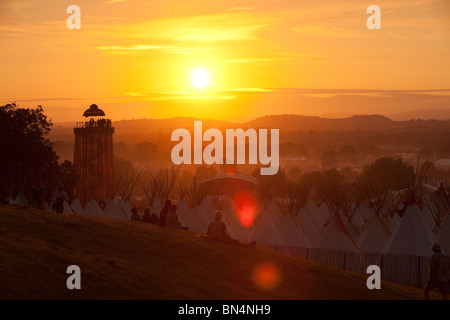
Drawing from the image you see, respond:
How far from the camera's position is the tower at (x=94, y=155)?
66000mm

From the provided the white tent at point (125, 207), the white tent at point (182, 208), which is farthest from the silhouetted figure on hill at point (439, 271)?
the white tent at point (125, 207)

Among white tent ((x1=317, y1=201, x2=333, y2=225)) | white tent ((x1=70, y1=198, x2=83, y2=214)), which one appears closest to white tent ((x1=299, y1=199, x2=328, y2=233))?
white tent ((x1=317, y1=201, x2=333, y2=225))

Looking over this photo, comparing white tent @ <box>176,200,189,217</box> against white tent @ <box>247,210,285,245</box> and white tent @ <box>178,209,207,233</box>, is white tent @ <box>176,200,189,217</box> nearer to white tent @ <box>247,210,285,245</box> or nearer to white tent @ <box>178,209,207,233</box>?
white tent @ <box>178,209,207,233</box>

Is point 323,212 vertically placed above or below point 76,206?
below

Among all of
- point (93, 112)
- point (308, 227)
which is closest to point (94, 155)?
→ point (93, 112)

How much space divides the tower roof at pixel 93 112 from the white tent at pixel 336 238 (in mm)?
39607

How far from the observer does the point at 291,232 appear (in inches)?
1242

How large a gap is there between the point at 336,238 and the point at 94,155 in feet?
135

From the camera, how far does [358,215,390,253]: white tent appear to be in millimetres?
29656

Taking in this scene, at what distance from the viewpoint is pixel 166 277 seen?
1584cm

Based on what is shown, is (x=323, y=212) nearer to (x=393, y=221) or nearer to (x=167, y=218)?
(x=393, y=221)

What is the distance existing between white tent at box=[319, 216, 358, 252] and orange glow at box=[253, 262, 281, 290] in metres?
10.0
